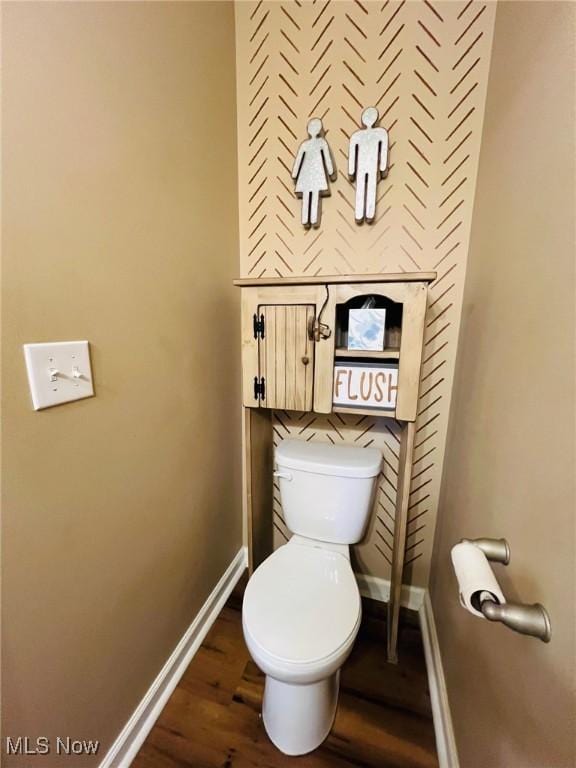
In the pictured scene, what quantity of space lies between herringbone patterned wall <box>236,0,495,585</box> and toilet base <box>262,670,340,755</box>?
63 centimetres

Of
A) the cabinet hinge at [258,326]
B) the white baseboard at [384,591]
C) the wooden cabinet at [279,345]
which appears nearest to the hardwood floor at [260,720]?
the white baseboard at [384,591]

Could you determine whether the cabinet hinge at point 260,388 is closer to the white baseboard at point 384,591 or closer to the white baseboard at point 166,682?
the white baseboard at point 166,682

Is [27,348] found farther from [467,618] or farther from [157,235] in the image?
[467,618]

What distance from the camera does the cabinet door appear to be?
108cm

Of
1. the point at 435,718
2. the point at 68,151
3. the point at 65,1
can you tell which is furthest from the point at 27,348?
Answer: the point at 435,718

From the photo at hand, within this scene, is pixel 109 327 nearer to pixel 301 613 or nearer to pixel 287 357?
pixel 287 357

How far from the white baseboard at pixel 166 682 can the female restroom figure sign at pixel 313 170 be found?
66.5 inches

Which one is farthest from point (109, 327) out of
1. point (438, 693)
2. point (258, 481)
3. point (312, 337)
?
point (438, 693)

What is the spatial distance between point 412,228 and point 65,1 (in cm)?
109

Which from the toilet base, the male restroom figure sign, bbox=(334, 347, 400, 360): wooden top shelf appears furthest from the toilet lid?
the male restroom figure sign

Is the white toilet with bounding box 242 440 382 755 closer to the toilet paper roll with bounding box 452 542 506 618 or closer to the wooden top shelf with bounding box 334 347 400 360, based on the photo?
the wooden top shelf with bounding box 334 347 400 360

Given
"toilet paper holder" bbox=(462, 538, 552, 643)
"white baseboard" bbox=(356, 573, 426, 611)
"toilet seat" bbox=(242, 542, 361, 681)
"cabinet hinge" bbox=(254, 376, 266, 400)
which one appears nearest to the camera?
"toilet paper holder" bbox=(462, 538, 552, 643)

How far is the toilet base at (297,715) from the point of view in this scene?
0.95 meters

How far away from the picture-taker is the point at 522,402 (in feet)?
2.10
